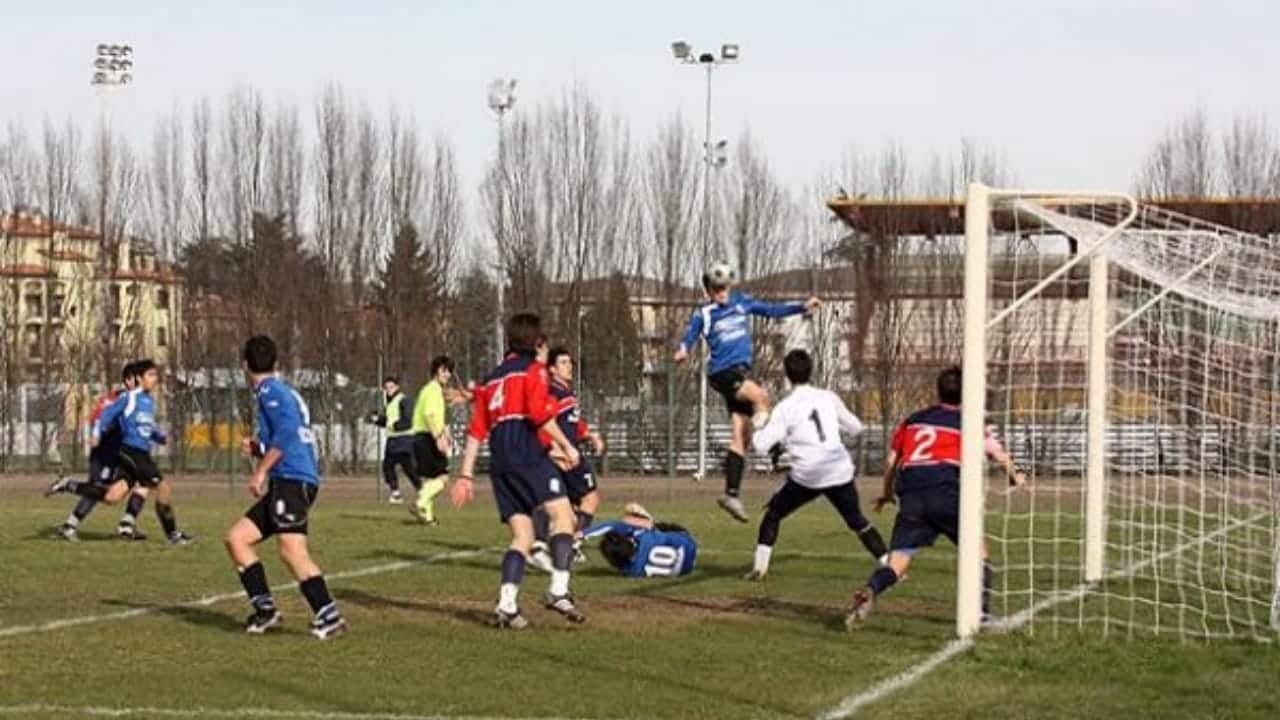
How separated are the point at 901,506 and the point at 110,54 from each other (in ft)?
149

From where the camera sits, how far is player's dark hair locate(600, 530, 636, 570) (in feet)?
A: 55.3

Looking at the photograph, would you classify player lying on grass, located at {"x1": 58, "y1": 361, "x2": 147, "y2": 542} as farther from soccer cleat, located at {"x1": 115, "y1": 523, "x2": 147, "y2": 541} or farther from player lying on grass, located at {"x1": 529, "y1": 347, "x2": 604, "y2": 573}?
player lying on grass, located at {"x1": 529, "y1": 347, "x2": 604, "y2": 573}

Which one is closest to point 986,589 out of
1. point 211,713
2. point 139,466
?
point 211,713

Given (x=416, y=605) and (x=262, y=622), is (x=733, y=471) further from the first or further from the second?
(x=262, y=622)

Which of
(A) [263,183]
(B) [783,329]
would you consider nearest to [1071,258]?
(B) [783,329]

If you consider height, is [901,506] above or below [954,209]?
below

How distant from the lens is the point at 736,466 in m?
17.8

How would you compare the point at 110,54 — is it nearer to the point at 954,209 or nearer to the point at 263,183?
the point at 263,183

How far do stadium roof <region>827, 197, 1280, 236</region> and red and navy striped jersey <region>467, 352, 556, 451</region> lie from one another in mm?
30887

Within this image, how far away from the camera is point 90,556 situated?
62.7 ft

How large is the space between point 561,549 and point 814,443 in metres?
3.13

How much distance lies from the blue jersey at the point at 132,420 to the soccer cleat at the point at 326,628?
9080 mm

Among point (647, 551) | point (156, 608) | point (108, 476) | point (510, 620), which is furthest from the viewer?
point (108, 476)

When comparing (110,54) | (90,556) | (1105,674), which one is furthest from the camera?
(110,54)
